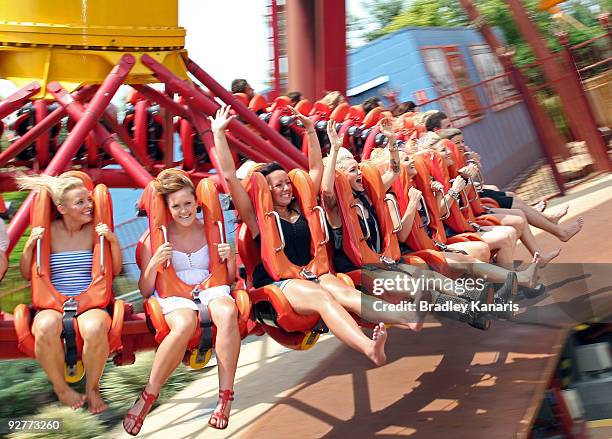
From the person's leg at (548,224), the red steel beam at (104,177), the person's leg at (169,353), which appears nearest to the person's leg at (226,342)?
the person's leg at (169,353)

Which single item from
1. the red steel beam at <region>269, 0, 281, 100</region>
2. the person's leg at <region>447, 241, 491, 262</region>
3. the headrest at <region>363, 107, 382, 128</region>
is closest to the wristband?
the person's leg at <region>447, 241, 491, 262</region>

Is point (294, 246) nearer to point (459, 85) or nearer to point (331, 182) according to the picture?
point (331, 182)

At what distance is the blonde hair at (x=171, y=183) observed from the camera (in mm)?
4352

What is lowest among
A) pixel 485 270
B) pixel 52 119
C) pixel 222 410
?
pixel 222 410

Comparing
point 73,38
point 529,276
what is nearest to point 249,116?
point 73,38

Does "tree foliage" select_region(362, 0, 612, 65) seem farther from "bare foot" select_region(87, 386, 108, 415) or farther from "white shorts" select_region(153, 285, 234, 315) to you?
"bare foot" select_region(87, 386, 108, 415)

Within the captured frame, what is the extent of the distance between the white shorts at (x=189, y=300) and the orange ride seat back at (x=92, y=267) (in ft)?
0.74

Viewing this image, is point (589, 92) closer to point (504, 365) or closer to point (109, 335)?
point (504, 365)

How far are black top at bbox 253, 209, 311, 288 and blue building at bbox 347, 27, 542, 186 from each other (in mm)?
6371

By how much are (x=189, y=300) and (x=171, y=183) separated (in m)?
0.50

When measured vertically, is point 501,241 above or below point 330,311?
below

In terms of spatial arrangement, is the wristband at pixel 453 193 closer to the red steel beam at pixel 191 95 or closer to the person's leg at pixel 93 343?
the red steel beam at pixel 191 95

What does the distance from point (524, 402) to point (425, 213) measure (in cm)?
117

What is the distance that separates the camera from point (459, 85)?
13594 millimetres
